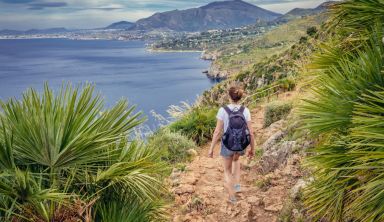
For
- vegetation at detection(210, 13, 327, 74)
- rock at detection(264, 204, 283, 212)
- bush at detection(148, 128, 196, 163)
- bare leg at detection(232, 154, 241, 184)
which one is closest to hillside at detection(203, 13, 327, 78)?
vegetation at detection(210, 13, 327, 74)

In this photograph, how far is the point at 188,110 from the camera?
45.0 feet

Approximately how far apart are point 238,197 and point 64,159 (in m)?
3.51

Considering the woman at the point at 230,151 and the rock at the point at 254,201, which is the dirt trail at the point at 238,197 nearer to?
the rock at the point at 254,201

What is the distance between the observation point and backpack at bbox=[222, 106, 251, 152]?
5.37 m

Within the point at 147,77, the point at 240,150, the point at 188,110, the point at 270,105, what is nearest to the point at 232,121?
the point at 240,150

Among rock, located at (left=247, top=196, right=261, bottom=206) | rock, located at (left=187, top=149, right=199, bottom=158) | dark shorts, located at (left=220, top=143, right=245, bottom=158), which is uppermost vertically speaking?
dark shorts, located at (left=220, top=143, right=245, bottom=158)

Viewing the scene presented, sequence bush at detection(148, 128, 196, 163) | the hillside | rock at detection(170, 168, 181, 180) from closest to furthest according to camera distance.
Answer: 1. rock at detection(170, 168, 181, 180)
2. bush at detection(148, 128, 196, 163)
3. the hillside

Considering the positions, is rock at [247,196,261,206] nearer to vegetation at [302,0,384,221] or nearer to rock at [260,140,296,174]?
rock at [260,140,296,174]

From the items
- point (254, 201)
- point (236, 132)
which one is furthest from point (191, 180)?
point (236, 132)

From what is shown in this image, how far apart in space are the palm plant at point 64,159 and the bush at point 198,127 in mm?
7377

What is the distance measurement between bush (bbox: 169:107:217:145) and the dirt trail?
10.8 ft

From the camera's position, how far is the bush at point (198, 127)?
11.4 metres

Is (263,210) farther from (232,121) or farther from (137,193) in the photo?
(137,193)

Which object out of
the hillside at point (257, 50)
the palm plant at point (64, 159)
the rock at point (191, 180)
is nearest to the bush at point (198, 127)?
the rock at point (191, 180)
